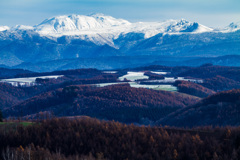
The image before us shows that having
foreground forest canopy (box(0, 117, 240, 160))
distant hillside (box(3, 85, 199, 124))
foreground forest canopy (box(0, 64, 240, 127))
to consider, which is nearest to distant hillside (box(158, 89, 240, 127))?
foreground forest canopy (box(0, 64, 240, 127))

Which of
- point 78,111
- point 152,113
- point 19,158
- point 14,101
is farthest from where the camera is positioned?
point 14,101

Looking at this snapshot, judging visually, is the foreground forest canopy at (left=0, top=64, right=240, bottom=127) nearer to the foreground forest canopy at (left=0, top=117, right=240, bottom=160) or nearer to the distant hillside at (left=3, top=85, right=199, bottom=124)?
the distant hillside at (left=3, top=85, right=199, bottom=124)

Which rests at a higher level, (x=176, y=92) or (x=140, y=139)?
(x=140, y=139)

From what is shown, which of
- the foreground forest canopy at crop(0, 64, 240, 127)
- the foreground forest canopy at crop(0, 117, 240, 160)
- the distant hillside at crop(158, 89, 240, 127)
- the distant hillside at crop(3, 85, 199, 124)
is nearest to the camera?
the foreground forest canopy at crop(0, 117, 240, 160)

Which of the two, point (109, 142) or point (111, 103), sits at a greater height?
point (109, 142)

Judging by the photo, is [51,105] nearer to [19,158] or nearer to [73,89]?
[73,89]

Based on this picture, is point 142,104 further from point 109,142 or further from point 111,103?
point 109,142

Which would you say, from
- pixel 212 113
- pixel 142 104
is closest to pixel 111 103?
pixel 142 104

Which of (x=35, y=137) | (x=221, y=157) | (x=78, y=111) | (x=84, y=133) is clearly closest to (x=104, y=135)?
A: (x=84, y=133)
